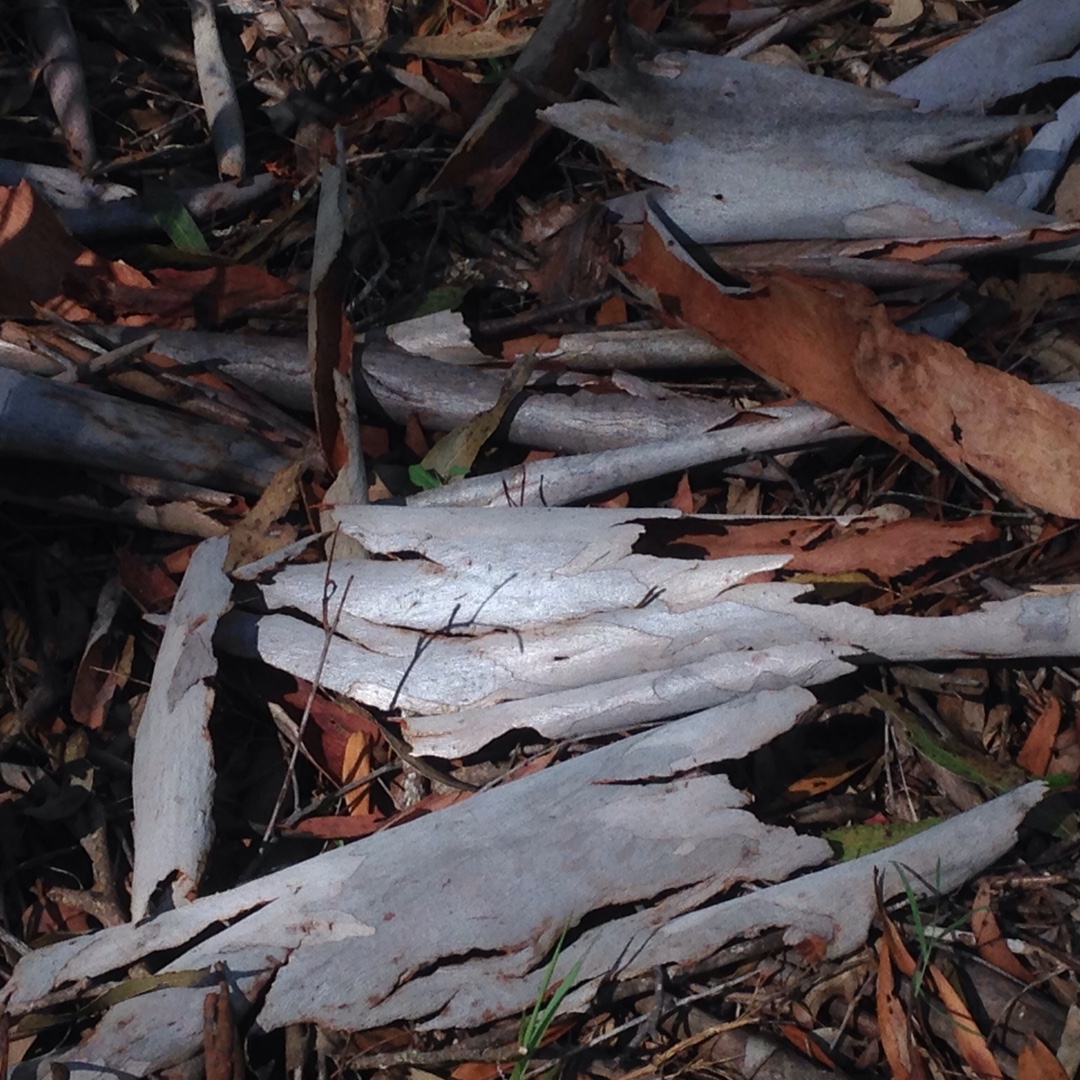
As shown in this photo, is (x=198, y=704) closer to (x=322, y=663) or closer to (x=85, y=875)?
(x=322, y=663)

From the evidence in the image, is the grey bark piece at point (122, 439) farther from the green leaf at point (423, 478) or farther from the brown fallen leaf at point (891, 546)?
the brown fallen leaf at point (891, 546)

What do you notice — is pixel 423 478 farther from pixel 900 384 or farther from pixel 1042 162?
pixel 1042 162

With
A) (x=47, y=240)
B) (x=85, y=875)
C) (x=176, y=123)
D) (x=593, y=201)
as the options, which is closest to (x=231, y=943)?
Result: (x=85, y=875)

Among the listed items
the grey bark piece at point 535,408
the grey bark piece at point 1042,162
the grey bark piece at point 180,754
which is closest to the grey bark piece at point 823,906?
the grey bark piece at point 180,754

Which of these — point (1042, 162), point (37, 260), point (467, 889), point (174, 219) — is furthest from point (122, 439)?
point (1042, 162)

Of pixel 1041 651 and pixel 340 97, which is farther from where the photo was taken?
pixel 340 97

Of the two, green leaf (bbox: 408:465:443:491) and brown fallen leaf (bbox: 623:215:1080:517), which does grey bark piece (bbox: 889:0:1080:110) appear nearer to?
brown fallen leaf (bbox: 623:215:1080:517)
